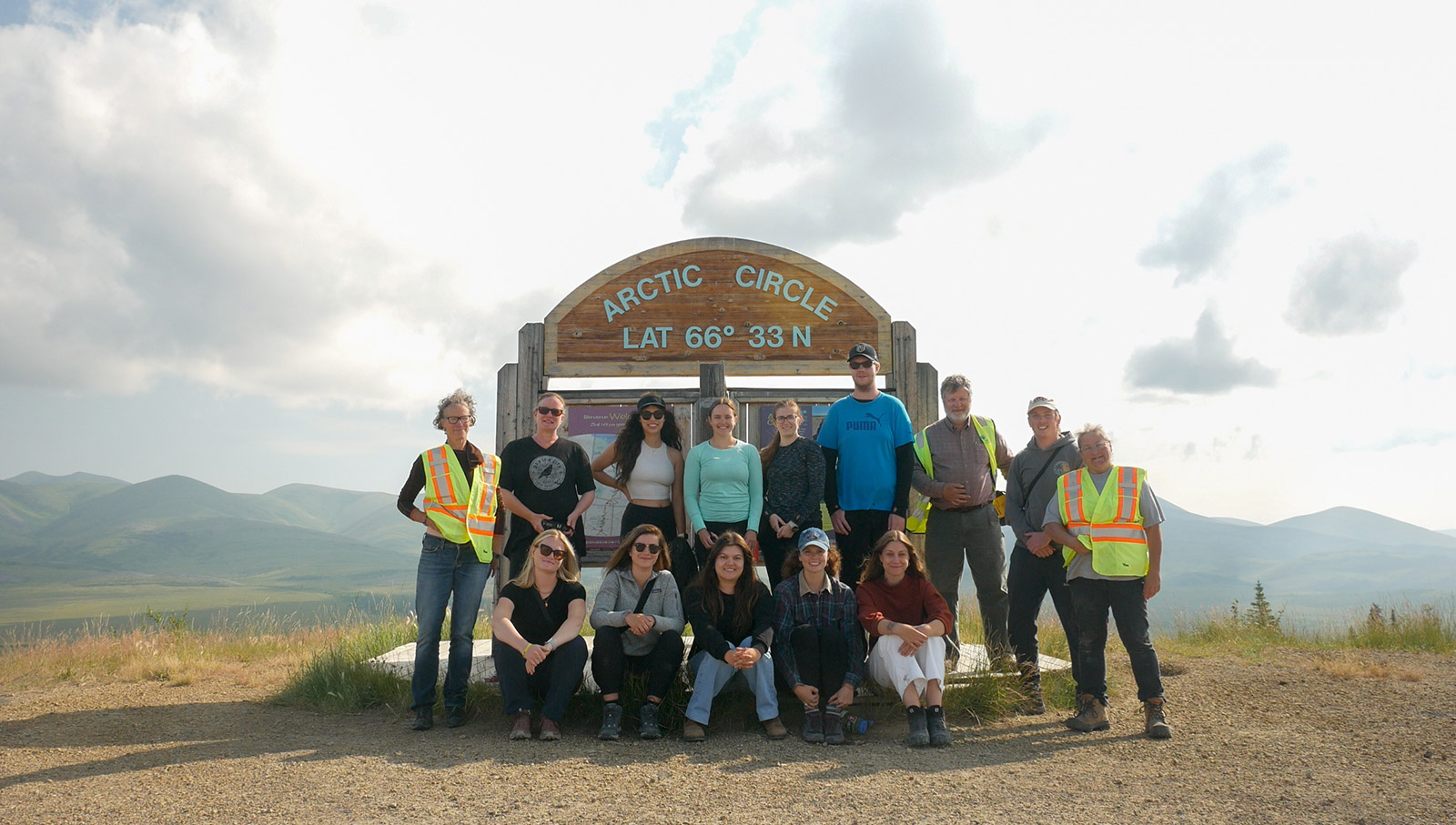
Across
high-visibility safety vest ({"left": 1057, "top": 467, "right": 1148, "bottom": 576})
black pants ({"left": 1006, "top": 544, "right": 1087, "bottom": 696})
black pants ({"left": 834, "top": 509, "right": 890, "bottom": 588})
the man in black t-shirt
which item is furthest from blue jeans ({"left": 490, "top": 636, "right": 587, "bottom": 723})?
high-visibility safety vest ({"left": 1057, "top": 467, "right": 1148, "bottom": 576})

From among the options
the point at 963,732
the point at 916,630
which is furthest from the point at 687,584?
the point at 963,732

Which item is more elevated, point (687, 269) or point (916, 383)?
point (687, 269)

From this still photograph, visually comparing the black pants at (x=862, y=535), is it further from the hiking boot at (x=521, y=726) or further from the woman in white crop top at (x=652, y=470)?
the hiking boot at (x=521, y=726)

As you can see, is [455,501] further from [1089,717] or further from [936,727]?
[1089,717]

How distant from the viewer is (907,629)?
4738 mm

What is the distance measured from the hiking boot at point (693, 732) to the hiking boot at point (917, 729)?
118cm

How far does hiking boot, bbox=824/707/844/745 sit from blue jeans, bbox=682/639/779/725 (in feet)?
1.03

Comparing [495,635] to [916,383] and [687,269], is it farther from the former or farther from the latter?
→ [916,383]

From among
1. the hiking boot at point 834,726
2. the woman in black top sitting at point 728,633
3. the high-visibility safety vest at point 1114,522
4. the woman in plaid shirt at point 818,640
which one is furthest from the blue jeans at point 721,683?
the high-visibility safety vest at point 1114,522

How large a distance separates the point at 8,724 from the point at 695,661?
4678 mm

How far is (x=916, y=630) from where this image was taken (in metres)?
4.74

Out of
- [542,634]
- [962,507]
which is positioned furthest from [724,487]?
[962,507]

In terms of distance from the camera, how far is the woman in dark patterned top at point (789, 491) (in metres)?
5.52

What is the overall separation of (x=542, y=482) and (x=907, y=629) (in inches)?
101
